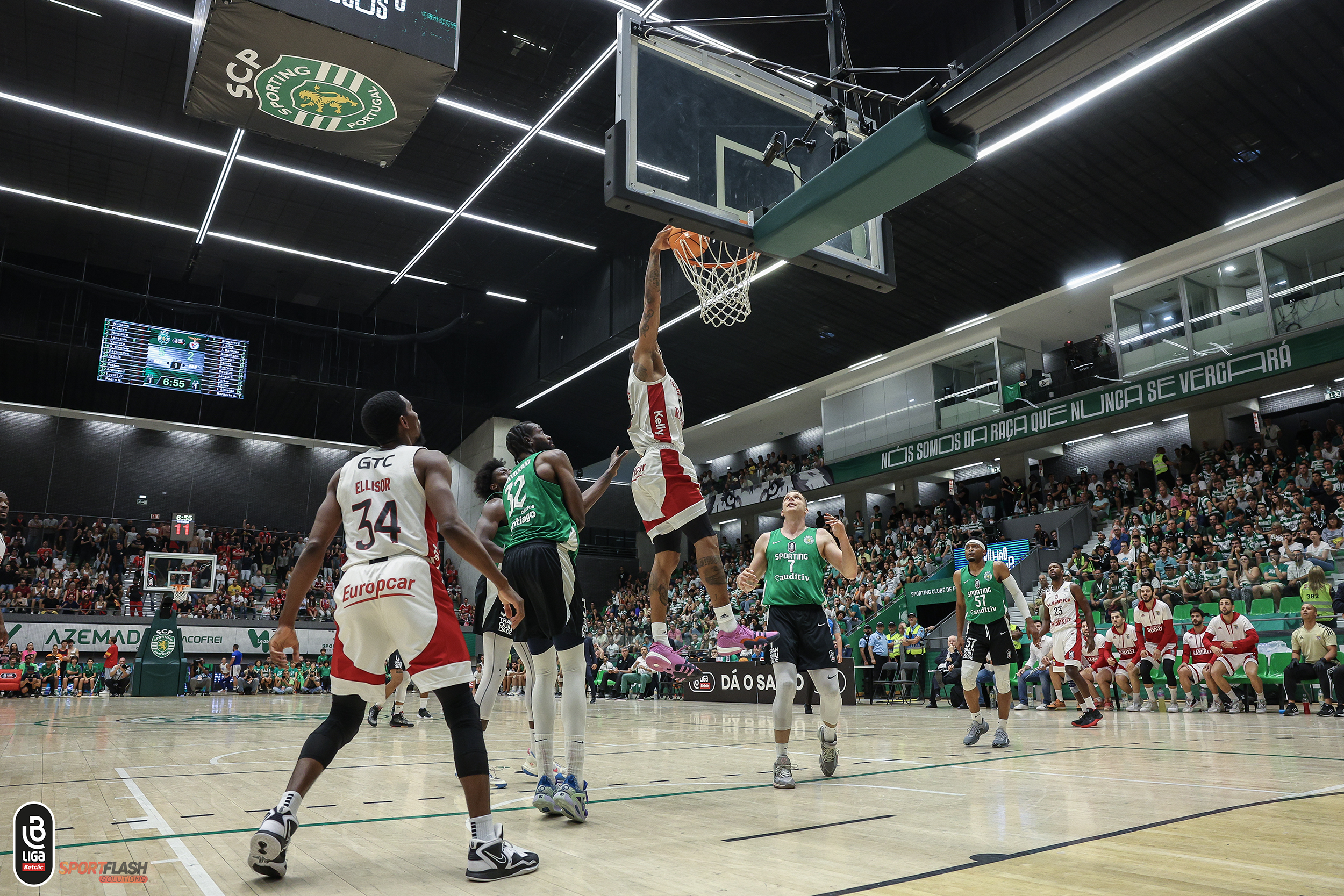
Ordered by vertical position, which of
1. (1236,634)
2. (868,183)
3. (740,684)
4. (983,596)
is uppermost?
(868,183)

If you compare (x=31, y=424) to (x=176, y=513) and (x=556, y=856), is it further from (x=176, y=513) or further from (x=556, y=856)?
(x=556, y=856)

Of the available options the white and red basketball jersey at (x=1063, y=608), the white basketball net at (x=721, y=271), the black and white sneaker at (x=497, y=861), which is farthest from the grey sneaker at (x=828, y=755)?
the white and red basketball jersey at (x=1063, y=608)

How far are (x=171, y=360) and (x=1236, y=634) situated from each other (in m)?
22.4

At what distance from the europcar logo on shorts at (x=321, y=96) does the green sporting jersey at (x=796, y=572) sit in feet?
17.7

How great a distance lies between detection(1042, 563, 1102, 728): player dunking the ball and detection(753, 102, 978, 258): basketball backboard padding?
23.7 feet

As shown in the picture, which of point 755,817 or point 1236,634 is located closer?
point 755,817

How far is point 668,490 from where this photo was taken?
5.65 metres

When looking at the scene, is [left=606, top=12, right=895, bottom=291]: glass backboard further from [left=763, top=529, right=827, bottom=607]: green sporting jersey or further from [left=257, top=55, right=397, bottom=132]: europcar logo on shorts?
[left=257, top=55, right=397, bottom=132]: europcar logo on shorts

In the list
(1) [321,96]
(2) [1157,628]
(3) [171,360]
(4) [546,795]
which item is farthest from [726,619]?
(3) [171,360]

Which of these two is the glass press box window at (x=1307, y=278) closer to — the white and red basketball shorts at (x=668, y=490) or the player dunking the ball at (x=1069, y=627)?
the player dunking the ball at (x=1069, y=627)

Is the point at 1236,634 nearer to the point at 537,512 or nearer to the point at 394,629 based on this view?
the point at 537,512

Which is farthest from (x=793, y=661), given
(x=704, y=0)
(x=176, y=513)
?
(x=176, y=513)

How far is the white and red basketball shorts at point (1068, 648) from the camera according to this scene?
38.3 ft

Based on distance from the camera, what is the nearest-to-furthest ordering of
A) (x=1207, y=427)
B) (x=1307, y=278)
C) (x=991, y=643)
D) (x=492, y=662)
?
(x=492, y=662), (x=991, y=643), (x=1307, y=278), (x=1207, y=427)
